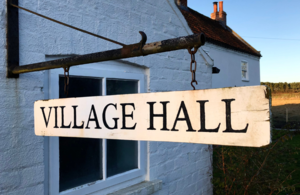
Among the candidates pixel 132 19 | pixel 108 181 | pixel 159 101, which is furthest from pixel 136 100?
pixel 132 19

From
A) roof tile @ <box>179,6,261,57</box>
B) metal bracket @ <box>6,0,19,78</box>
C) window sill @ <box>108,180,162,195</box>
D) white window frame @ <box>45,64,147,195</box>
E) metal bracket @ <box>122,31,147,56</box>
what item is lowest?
window sill @ <box>108,180,162,195</box>

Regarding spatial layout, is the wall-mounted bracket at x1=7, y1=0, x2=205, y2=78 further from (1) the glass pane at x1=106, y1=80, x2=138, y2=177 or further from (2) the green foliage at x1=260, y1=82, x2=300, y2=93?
(2) the green foliage at x1=260, y1=82, x2=300, y2=93

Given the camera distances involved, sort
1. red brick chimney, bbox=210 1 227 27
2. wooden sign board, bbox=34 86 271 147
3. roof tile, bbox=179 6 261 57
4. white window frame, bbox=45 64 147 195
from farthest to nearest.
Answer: red brick chimney, bbox=210 1 227 27
roof tile, bbox=179 6 261 57
white window frame, bbox=45 64 147 195
wooden sign board, bbox=34 86 271 147

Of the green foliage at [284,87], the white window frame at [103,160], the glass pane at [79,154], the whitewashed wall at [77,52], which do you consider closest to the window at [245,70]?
the whitewashed wall at [77,52]

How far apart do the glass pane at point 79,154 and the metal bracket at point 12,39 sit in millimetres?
479

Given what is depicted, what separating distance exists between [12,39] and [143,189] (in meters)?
1.92

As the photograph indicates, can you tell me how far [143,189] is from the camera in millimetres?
2822

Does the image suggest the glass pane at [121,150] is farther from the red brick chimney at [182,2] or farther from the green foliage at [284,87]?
the green foliage at [284,87]

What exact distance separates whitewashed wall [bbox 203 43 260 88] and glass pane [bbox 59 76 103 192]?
10.3 m

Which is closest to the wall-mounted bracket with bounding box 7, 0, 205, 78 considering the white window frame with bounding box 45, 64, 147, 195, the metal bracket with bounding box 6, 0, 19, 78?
the metal bracket with bounding box 6, 0, 19, 78

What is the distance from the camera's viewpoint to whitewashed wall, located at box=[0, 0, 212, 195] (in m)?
1.96

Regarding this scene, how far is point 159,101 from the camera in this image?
119 centimetres

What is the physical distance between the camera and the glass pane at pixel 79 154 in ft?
7.76

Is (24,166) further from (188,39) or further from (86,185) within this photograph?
(188,39)
